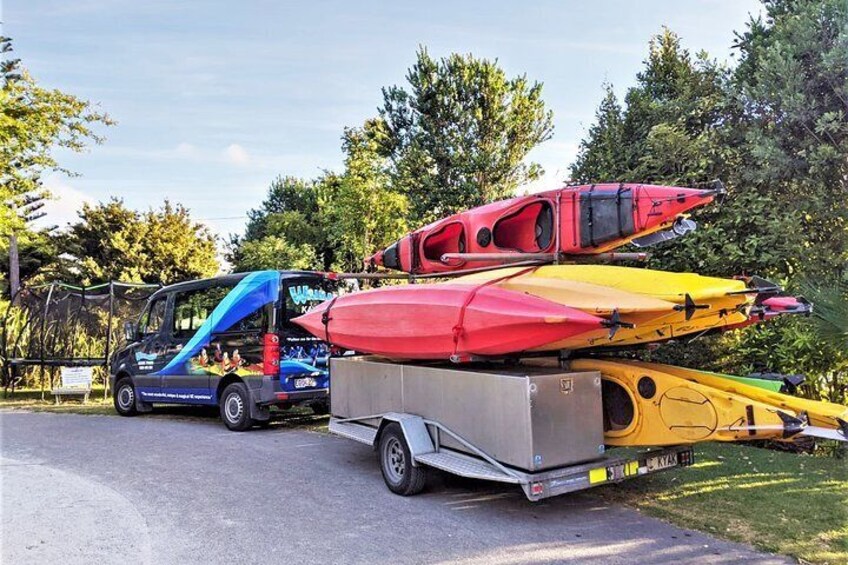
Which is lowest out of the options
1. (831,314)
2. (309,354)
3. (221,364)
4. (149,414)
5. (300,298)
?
(149,414)

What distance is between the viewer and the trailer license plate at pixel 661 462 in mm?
5215

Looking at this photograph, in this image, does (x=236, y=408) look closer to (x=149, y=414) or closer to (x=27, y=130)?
(x=149, y=414)

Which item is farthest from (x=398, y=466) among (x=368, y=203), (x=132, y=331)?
(x=368, y=203)

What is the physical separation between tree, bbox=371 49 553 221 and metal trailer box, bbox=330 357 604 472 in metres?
13.9

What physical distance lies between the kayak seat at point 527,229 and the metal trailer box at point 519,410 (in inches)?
56.0

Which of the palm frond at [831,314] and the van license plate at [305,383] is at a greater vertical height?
the palm frond at [831,314]

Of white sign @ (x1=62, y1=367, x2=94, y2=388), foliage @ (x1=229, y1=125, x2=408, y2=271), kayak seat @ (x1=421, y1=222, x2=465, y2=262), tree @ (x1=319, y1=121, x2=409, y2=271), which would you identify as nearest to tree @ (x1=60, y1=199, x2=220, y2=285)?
foliage @ (x1=229, y1=125, x2=408, y2=271)

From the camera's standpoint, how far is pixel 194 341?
9688 mm

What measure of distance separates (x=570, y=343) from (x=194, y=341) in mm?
6719

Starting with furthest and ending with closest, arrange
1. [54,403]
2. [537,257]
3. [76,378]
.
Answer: [54,403] < [76,378] < [537,257]

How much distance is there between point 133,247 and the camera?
92.0 feet

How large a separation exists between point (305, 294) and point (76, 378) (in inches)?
300

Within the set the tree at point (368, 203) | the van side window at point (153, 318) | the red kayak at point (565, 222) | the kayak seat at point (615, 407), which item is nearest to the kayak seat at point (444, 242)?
the red kayak at point (565, 222)

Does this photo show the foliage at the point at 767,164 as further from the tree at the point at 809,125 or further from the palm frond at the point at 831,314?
the palm frond at the point at 831,314
